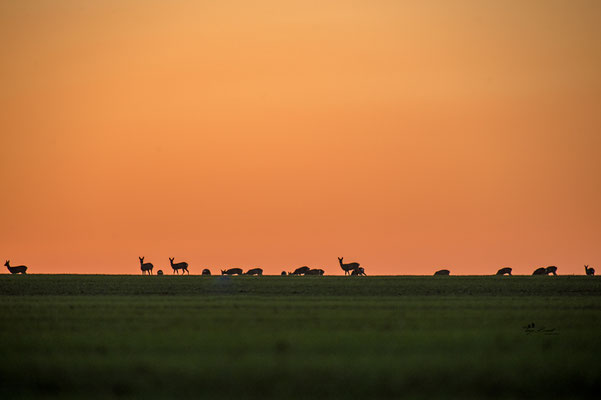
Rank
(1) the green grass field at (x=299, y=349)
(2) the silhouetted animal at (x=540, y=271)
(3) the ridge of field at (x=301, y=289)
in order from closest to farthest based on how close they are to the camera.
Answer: (1) the green grass field at (x=299, y=349), (3) the ridge of field at (x=301, y=289), (2) the silhouetted animal at (x=540, y=271)

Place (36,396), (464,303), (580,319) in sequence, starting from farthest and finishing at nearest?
(464,303), (580,319), (36,396)

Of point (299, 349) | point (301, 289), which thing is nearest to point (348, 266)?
point (301, 289)

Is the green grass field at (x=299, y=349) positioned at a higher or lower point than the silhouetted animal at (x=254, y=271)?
lower

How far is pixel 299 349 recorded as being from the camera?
21172 mm

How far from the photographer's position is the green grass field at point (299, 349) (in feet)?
54.6

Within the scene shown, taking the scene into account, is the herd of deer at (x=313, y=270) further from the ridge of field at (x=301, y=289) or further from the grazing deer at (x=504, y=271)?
the ridge of field at (x=301, y=289)

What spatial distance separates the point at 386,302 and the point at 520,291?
480 inches

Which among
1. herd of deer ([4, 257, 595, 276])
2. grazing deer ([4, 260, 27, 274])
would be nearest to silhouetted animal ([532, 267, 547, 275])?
herd of deer ([4, 257, 595, 276])

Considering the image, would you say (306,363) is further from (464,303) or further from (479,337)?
(464,303)

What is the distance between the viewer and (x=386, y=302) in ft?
125

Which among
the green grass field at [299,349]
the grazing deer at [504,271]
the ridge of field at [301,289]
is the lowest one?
the green grass field at [299,349]

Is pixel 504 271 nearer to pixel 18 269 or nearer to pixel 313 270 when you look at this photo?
pixel 313 270

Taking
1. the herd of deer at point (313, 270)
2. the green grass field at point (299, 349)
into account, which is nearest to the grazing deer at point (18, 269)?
the herd of deer at point (313, 270)

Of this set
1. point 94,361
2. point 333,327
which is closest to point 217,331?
point 333,327
